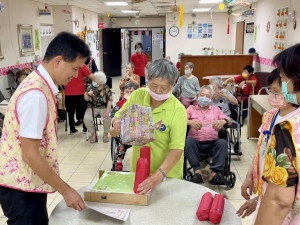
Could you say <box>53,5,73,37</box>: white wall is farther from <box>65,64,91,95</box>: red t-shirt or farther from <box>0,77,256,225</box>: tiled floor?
<box>0,77,256,225</box>: tiled floor

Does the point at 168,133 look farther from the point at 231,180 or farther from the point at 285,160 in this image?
the point at 231,180

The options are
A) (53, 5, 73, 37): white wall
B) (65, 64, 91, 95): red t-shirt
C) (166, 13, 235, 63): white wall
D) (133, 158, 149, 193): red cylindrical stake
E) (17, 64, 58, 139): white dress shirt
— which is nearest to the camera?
(17, 64, 58, 139): white dress shirt

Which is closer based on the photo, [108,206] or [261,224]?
[261,224]

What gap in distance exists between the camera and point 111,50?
44.3 ft

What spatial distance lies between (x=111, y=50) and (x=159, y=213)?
12586 millimetres

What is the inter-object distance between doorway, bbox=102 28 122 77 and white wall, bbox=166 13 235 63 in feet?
7.81

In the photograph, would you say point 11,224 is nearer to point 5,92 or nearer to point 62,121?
point 62,121

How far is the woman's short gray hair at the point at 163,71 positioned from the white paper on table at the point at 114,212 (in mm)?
790

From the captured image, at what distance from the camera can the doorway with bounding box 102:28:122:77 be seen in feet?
43.9

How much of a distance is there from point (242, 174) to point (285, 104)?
2671mm

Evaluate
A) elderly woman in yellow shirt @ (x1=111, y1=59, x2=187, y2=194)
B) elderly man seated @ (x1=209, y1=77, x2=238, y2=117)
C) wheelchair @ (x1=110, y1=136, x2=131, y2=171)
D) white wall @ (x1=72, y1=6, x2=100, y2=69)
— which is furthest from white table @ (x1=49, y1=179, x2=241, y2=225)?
white wall @ (x1=72, y1=6, x2=100, y2=69)

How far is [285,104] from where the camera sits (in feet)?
4.58

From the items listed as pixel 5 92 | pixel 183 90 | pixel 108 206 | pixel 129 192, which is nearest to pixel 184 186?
pixel 129 192

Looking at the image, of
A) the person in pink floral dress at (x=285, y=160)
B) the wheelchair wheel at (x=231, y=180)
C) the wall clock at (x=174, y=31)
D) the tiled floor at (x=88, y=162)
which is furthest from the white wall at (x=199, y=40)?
the person in pink floral dress at (x=285, y=160)
